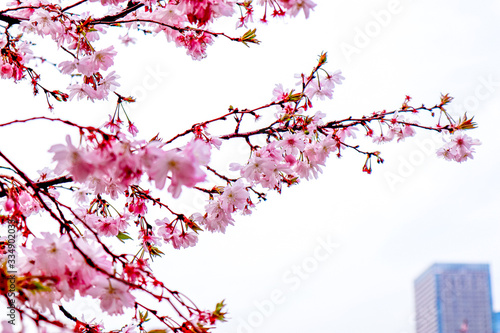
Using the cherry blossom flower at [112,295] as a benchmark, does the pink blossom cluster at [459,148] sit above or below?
above

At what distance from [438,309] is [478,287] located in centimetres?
927

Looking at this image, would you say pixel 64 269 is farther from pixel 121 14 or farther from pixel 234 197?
pixel 121 14

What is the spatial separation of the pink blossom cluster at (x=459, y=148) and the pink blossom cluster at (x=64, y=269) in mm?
2406

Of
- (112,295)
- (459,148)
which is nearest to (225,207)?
(112,295)

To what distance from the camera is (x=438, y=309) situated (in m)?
111

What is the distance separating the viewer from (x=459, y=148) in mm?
3197

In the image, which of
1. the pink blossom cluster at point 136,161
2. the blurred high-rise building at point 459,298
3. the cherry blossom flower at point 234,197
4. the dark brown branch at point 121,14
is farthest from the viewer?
the blurred high-rise building at point 459,298

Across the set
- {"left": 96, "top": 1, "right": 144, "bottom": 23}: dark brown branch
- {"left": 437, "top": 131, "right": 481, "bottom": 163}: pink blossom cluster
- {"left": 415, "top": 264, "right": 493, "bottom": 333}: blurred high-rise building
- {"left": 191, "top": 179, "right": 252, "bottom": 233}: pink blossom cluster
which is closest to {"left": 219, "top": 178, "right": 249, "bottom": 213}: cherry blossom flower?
{"left": 191, "top": 179, "right": 252, "bottom": 233}: pink blossom cluster

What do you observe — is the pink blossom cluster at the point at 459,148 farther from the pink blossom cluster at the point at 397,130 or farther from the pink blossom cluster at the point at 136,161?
the pink blossom cluster at the point at 136,161

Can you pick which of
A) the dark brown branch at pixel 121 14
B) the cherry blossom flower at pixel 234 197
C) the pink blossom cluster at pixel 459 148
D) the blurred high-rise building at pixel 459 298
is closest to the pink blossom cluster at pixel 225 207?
the cherry blossom flower at pixel 234 197

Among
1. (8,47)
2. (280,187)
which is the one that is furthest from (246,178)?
(8,47)

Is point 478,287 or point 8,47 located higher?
point 478,287

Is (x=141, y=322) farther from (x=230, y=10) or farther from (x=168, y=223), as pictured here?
(x=230, y=10)

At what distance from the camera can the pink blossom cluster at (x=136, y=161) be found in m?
1.19
